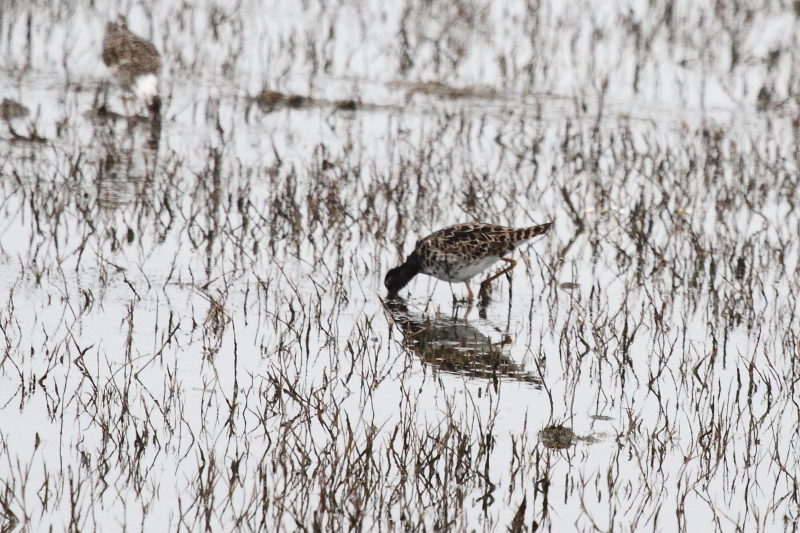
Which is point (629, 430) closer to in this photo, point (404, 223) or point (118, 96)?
point (404, 223)

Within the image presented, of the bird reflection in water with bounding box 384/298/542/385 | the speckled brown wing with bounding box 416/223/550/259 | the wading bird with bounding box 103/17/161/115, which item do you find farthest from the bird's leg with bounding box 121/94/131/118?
the bird reflection in water with bounding box 384/298/542/385

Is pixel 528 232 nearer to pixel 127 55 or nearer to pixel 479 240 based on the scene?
pixel 479 240

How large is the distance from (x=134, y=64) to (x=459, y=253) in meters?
4.96

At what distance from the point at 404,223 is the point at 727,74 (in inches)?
235

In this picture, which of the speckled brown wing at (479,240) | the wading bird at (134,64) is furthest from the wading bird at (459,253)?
the wading bird at (134,64)

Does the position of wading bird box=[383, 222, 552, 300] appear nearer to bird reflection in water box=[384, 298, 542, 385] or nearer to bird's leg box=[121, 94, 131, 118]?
bird reflection in water box=[384, 298, 542, 385]

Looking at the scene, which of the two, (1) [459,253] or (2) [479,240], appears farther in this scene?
(2) [479,240]

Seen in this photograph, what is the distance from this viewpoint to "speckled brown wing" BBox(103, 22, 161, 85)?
1046cm

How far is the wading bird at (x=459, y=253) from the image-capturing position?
6.63 m

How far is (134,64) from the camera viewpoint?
10.5 m

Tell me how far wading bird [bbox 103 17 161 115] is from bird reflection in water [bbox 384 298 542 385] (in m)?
4.62

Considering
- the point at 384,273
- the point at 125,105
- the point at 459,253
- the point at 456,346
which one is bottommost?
the point at 456,346

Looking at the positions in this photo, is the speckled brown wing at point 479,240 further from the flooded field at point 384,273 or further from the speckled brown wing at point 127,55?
the speckled brown wing at point 127,55

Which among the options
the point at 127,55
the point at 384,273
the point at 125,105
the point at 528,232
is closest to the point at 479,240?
the point at 528,232
